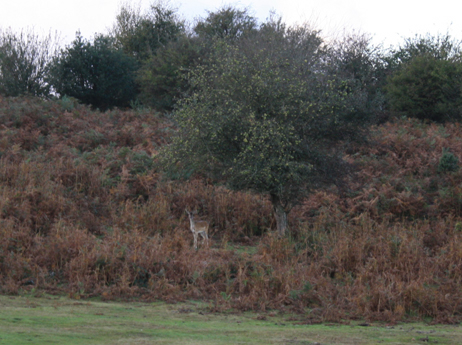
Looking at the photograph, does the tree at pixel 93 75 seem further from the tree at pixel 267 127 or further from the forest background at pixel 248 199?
the tree at pixel 267 127

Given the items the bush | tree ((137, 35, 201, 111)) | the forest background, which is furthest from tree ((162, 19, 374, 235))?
tree ((137, 35, 201, 111))

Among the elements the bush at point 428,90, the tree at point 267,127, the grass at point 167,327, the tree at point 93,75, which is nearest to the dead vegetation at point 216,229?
the grass at point 167,327

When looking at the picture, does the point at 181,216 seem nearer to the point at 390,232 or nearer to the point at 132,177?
the point at 132,177

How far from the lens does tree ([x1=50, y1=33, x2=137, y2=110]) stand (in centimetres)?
3122

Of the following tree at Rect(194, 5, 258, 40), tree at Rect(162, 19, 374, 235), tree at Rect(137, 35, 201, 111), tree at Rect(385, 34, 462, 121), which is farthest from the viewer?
tree at Rect(194, 5, 258, 40)

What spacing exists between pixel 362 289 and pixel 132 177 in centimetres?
1055

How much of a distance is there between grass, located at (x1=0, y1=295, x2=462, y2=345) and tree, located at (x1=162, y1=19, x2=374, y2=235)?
15.4 ft

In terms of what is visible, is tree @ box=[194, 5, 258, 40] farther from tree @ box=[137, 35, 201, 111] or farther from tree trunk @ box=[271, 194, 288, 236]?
tree trunk @ box=[271, 194, 288, 236]

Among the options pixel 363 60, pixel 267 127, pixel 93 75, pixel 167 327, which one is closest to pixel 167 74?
pixel 93 75

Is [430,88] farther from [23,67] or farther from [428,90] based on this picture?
[23,67]

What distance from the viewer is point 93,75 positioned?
32.1 m

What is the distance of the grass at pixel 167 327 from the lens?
598 centimetres

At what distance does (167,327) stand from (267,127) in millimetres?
6948

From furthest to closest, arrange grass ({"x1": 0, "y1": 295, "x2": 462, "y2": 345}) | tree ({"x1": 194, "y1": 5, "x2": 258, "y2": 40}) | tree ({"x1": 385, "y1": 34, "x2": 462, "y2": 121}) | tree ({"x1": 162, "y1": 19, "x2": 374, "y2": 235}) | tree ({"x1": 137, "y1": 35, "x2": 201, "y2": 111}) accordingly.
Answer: tree ({"x1": 194, "y1": 5, "x2": 258, "y2": 40}) < tree ({"x1": 137, "y1": 35, "x2": 201, "y2": 111}) < tree ({"x1": 385, "y1": 34, "x2": 462, "y2": 121}) < tree ({"x1": 162, "y1": 19, "x2": 374, "y2": 235}) < grass ({"x1": 0, "y1": 295, "x2": 462, "y2": 345})
